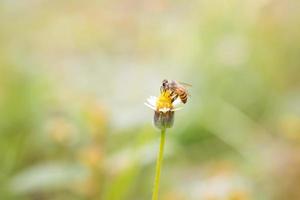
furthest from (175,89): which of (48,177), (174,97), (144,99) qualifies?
A: (144,99)

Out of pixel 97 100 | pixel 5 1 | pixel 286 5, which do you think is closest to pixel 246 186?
pixel 97 100

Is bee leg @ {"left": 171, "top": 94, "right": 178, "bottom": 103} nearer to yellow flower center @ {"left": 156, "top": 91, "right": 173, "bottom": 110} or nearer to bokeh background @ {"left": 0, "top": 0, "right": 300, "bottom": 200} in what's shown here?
yellow flower center @ {"left": 156, "top": 91, "right": 173, "bottom": 110}

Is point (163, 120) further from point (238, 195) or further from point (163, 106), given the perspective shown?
point (238, 195)

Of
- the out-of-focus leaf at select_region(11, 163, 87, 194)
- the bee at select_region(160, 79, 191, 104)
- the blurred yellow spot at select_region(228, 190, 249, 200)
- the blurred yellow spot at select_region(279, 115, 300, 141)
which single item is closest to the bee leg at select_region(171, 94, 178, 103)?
the bee at select_region(160, 79, 191, 104)

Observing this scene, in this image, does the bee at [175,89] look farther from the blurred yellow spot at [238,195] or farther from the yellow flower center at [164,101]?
the blurred yellow spot at [238,195]

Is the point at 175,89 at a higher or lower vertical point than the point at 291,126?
lower

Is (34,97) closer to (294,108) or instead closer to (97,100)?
(97,100)
